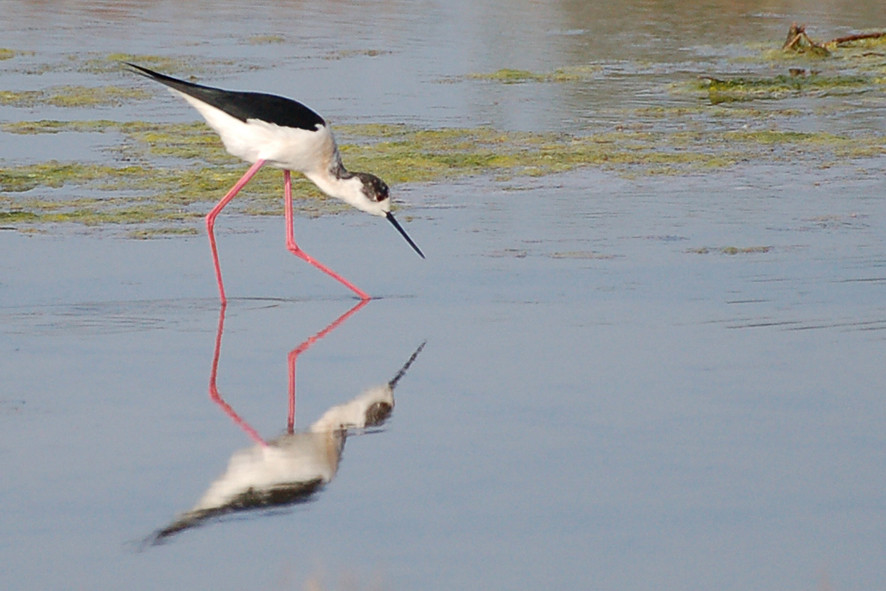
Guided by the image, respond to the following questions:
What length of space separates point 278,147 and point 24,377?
202 cm

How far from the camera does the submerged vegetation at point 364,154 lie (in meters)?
7.59

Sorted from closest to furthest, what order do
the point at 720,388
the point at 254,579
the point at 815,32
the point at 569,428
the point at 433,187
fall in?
the point at 254,579 < the point at 569,428 < the point at 720,388 < the point at 433,187 < the point at 815,32

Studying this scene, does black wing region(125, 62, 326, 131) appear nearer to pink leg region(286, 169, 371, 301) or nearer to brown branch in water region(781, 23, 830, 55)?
pink leg region(286, 169, 371, 301)

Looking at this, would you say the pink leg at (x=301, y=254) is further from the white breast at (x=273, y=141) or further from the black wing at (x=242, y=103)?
the black wing at (x=242, y=103)

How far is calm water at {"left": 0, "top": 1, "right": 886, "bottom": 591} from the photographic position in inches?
135

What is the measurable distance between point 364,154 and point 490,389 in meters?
4.37

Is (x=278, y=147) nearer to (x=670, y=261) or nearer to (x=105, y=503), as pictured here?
(x=670, y=261)

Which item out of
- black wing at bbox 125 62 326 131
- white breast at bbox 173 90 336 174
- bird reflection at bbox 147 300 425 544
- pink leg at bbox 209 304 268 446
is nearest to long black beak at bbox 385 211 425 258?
white breast at bbox 173 90 336 174

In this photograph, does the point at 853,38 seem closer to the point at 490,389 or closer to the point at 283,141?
the point at 283,141

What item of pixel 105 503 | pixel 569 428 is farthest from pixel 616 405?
pixel 105 503

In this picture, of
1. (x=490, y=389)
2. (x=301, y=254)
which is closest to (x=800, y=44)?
(x=301, y=254)

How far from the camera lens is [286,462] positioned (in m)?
4.08

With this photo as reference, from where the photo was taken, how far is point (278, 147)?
6.53 m

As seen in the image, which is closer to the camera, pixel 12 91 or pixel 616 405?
pixel 616 405
